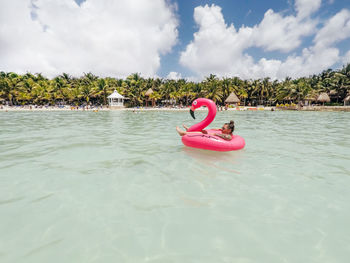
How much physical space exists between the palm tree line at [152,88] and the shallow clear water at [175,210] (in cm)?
4584

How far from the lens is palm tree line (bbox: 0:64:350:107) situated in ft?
156

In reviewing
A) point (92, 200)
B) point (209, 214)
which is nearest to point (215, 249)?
point (209, 214)

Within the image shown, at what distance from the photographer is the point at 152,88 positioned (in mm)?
53781

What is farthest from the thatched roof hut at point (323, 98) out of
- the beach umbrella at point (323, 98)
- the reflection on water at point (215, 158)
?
the reflection on water at point (215, 158)

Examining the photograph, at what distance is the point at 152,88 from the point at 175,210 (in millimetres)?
52579

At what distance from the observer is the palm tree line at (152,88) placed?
47.4 metres

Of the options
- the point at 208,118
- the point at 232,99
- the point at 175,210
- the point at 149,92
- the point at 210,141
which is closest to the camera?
the point at 175,210

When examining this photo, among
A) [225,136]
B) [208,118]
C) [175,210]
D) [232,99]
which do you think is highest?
[232,99]

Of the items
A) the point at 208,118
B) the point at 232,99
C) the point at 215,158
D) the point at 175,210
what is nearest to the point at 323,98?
the point at 232,99

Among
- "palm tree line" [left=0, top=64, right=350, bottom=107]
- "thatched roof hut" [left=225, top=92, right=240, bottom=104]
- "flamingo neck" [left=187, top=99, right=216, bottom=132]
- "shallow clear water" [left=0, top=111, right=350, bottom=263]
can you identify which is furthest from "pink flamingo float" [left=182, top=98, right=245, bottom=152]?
"thatched roof hut" [left=225, top=92, right=240, bottom=104]

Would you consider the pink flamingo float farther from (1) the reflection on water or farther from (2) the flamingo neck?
(1) the reflection on water

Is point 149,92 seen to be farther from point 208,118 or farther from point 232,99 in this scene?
point 208,118

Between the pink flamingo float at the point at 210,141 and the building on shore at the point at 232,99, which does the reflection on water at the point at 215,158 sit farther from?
the building on shore at the point at 232,99

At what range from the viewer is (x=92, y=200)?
11.5 ft
